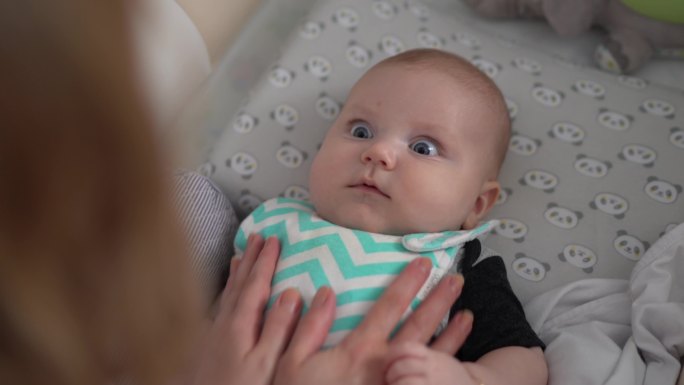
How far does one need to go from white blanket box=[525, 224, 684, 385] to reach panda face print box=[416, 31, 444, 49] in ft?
1.80

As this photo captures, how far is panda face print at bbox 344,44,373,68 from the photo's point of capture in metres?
1.38

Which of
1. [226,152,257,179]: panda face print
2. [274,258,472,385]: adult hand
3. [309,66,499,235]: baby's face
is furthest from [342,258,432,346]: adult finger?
[226,152,257,179]: panda face print

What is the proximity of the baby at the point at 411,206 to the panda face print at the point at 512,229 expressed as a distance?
0.05 meters

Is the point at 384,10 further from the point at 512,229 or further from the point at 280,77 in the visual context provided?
the point at 512,229

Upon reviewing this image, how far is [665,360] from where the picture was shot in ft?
3.26

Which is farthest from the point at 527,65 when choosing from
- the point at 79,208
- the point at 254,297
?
the point at 79,208

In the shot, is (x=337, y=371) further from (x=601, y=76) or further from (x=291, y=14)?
(x=291, y=14)

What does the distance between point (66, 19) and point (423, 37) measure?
1168 mm

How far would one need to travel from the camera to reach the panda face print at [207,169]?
50.3 inches

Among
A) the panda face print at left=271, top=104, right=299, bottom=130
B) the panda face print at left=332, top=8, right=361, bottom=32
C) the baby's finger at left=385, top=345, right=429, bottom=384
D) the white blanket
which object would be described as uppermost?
the panda face print at left=332, top=8, right=361, bottom=32

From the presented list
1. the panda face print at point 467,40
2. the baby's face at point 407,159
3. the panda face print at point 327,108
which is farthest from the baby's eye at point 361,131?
the panda face print at point 467,40

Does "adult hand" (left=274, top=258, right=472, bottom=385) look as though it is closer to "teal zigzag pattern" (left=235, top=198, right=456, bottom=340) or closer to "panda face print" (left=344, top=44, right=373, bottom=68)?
"teal zigzag pattern" (left=235, top=198, right=456, bottom=340)

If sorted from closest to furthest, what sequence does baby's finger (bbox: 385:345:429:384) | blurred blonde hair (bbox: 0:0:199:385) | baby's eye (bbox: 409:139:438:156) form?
1. blurred blonde hair (bbox: 0:0:199:385)
2. baby's finger (bbox: 385:345:429:384)
3. baby's eye (bbox: 409:139:438:156)

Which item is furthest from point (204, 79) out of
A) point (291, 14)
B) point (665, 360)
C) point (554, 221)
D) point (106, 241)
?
point (106, 241)
